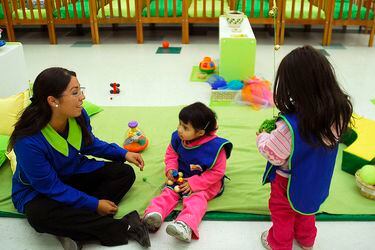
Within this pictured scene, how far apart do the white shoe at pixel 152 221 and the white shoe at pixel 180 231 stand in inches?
3.5

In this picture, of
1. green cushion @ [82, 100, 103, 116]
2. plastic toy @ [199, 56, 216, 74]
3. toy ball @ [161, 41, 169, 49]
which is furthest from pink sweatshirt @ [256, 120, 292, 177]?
toy ball @ [161, 41, 169, 49]

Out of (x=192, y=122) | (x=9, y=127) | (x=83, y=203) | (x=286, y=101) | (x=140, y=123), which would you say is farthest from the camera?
(x=140, y=123)

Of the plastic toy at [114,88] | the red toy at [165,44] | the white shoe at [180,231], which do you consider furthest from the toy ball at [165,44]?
the white shoe at [180,231]

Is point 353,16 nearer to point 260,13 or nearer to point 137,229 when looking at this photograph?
point 260,13

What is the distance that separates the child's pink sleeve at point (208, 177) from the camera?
5.74ft

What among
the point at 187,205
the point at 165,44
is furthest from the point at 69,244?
the point at 165,44

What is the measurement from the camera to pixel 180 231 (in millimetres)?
1543

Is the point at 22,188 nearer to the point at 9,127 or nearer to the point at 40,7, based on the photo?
the point at 9,127

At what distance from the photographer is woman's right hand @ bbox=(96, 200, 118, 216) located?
1.62 m

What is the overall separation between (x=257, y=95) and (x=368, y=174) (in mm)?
1167

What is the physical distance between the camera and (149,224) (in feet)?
5.35

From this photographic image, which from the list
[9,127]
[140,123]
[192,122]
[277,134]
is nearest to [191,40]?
[140,123]

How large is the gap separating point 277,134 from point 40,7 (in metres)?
3.99

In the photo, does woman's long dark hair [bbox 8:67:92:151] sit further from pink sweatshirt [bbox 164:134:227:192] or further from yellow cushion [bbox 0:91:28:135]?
yellow cushion [bbox 0:91:28:135]
